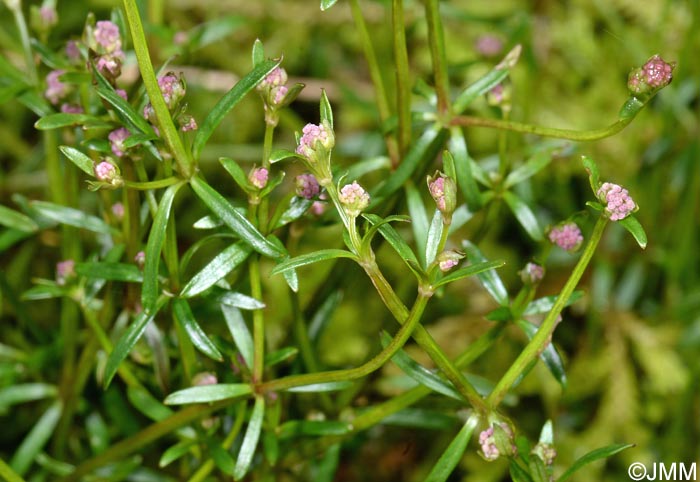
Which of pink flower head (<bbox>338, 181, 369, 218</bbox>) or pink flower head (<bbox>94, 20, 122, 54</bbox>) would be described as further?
pink flower head (<bbox>94, 20, 122, 54</bbox>)

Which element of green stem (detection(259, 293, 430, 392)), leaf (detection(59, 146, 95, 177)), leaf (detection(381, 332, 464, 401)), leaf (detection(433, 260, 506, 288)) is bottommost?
leaf (detection(381, 332, 464, 401))

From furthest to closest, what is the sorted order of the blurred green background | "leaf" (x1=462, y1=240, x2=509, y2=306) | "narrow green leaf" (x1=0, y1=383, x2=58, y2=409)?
1. the blurred green background
2. "narrow green leaf" (x1=0, y1=383, x2=58, y2=409)
3. "leaf" (x1=462, y1=240, x2=509, y2=306)

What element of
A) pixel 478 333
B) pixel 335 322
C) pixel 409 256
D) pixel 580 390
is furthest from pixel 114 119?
pixel 580 390

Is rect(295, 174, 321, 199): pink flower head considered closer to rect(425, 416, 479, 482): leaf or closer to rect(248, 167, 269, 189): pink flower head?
rect(248, 167, 269, 189): pink flower head

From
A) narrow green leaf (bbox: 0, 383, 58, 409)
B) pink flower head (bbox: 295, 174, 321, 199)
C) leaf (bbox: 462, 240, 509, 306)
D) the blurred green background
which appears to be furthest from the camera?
the blurred green background

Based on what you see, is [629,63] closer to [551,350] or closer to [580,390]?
[580,390]

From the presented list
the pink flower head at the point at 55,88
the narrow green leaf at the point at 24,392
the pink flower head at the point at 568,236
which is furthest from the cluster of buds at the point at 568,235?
the narrow green leaf at the point at 24,392

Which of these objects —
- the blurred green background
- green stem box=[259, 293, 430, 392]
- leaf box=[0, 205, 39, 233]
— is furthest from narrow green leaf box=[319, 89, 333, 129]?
the blurred green background
